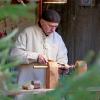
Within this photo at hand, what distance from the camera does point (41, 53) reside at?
3.68 metres

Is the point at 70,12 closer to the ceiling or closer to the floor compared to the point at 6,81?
closer to the floor

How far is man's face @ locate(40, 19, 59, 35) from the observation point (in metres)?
3.81

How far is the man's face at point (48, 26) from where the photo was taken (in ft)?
12.5

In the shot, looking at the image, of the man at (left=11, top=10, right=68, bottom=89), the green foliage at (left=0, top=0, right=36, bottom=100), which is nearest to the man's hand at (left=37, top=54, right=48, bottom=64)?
the man at (left=11, top=10, right=68, bottom=89)

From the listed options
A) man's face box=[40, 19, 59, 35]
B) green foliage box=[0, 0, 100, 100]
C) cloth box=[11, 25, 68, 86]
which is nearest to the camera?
green foliage box=[0, 0, 100, 100]

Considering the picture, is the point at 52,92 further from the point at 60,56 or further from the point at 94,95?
the point at 60,56

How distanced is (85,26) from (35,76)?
2.95m

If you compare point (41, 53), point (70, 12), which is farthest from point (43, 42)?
point (70, 12)

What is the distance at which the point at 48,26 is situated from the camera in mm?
3828

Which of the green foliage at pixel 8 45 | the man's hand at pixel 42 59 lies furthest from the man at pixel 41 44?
the green foliage at pixel 8 45

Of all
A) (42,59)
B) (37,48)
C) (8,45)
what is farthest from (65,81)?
(37,48)

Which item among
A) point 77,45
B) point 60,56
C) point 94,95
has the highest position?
point 94,95

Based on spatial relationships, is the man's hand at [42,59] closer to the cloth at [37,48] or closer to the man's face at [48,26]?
the cloth at [37,48]

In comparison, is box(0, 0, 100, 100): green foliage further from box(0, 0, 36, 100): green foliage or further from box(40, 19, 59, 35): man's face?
box(40, 19, 59, 35): man's face
